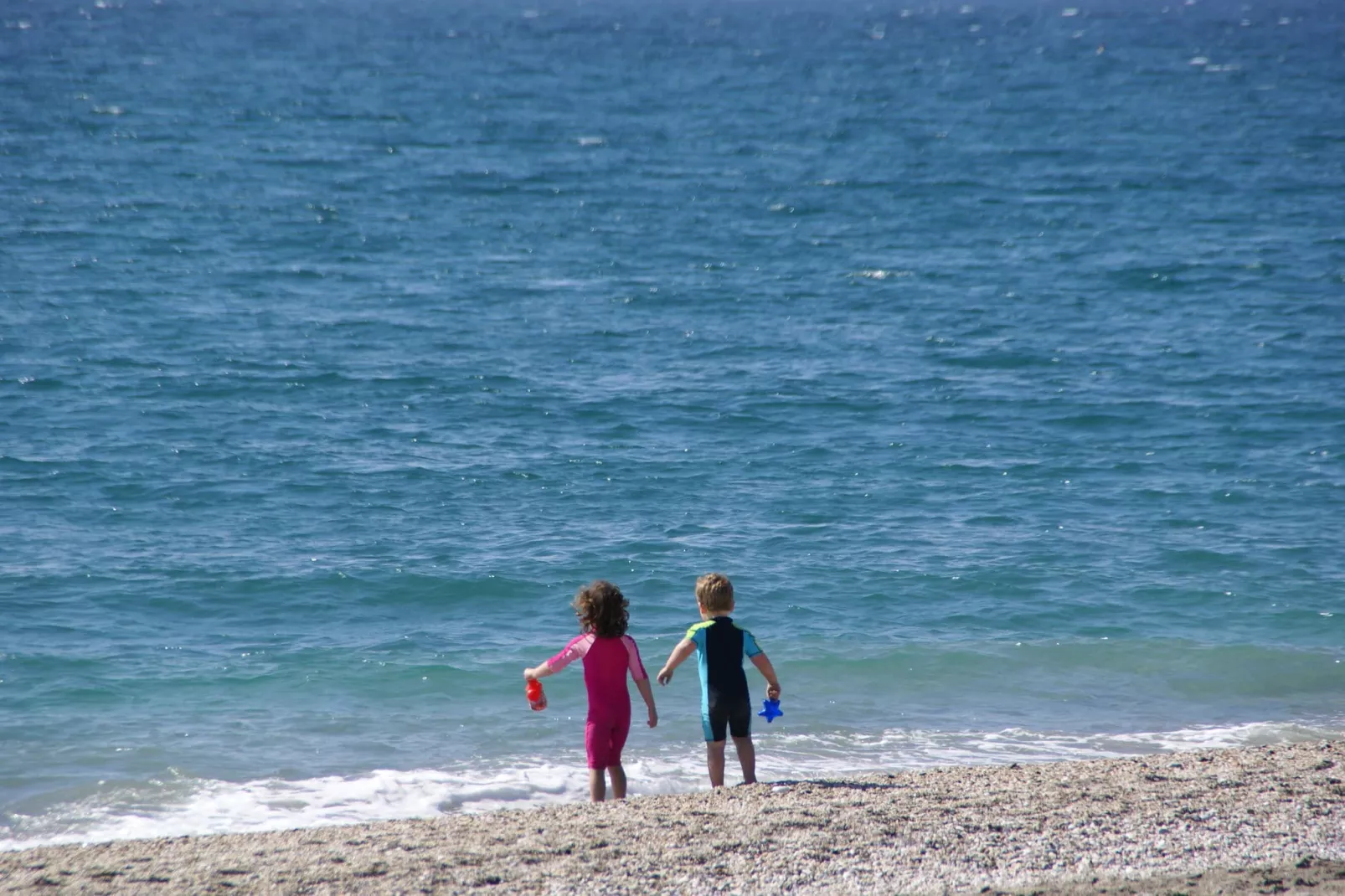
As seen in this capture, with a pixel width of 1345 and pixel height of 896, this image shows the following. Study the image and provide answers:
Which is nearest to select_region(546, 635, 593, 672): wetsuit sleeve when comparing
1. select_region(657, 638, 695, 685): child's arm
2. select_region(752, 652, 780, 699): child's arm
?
select_region(657, 638, 695, 685): child's arm

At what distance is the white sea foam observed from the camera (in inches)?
355

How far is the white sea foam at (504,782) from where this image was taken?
9.01 meters

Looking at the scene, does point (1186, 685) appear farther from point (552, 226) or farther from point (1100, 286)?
point (552, 226)

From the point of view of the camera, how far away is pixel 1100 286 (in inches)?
1069

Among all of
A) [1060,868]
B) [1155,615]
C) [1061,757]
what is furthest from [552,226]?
[1060,868]

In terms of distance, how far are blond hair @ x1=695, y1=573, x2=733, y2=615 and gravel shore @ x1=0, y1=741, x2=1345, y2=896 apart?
102cm

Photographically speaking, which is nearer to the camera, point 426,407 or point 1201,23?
point 426,407

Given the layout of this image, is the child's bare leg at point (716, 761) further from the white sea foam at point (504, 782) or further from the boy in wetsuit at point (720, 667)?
the white sea foam at point (504, 782)

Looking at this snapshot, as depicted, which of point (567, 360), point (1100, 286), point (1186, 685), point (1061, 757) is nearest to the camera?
point (1061, 757)

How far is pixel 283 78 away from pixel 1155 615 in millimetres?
55716

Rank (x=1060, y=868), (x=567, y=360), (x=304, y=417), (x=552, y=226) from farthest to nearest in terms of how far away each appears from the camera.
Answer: (x=552, y=226) < (x=567, y=360) < (x=304, y=417) < (x=1060, y=868)

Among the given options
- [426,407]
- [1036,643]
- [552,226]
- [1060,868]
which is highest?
[552,226]

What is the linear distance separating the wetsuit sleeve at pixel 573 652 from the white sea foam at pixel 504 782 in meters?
1.88

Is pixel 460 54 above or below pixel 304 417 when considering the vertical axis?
above
